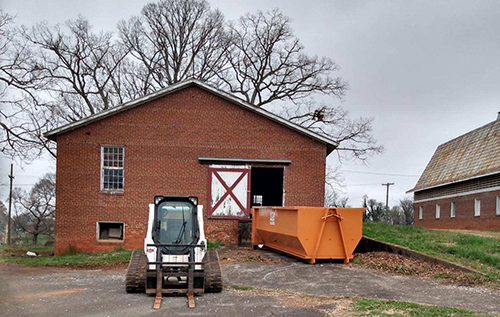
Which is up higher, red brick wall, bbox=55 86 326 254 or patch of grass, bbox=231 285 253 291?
red brick wall, bbox=55 86 326 254

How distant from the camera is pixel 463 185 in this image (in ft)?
123

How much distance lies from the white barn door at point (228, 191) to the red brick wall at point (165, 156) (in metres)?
0.36

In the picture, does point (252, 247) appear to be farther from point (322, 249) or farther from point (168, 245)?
point (168, 245)

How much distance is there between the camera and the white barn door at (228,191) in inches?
839

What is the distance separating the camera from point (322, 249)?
15.9m

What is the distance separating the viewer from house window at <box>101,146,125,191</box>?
21062 millimetres

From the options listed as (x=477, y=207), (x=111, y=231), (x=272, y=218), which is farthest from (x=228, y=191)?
(x=477, y=207)

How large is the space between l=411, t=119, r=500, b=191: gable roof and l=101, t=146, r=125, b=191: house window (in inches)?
894

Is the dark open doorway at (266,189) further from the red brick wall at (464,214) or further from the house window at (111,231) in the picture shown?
the red brick wall at (464,214)

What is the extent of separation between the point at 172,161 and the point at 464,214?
24.3m

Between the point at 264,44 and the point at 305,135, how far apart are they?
903 inches

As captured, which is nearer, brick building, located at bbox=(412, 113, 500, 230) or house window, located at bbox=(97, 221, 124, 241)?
house window, located at bbox=(97, 221, 124, 241)

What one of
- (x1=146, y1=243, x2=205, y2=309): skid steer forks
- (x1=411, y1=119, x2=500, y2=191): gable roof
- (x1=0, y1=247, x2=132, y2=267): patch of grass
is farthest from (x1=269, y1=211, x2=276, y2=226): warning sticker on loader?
(x1=411, y1=119, x2=500, y2=191): gable roof

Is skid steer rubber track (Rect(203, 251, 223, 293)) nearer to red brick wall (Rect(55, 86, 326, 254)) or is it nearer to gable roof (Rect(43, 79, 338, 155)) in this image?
red brick wall (Rect(55, 86, 326, 254))
